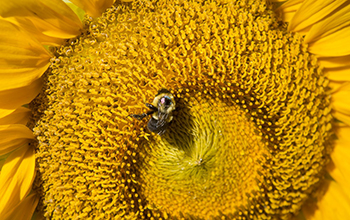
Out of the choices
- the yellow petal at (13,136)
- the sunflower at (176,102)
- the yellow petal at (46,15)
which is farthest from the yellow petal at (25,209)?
the yellow petal at (46,15)

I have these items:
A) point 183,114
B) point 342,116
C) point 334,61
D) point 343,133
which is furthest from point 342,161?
point 183,114

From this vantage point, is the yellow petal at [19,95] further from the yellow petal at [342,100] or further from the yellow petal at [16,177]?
the yellow petal at [342,100]

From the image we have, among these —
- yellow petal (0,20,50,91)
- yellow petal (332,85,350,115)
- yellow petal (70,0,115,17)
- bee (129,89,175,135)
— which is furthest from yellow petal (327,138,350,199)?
yellow petal (0,20,50,91)

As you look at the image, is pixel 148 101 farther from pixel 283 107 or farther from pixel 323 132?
pixel 323 132

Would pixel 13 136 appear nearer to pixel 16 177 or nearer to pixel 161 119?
pixel 16 177

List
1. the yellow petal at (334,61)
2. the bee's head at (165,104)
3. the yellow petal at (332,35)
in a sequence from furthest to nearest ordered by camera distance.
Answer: the yellow petal at (334,61)
the yellow petal at (332,35)
the bee's head at (165,104)

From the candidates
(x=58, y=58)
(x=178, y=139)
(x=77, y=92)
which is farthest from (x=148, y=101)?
(x=58, y=58)

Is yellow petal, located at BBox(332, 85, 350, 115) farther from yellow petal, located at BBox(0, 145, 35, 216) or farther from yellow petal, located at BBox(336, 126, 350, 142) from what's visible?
yellow petal, located at BBox(0, 145, 35, 216)
